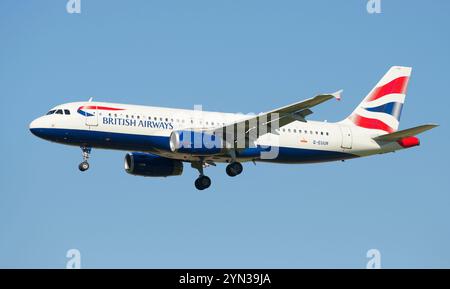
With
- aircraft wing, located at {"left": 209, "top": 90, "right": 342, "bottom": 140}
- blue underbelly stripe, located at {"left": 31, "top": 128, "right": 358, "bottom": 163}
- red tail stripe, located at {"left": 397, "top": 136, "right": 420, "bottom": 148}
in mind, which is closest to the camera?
aircraft wing, located at {"left": 209, "top": 90, "right": 342, "bottom": 140}

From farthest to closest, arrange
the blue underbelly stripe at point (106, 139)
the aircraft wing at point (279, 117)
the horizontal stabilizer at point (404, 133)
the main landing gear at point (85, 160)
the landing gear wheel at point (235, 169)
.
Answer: the landing gear wheel at point (235, 169)
the main landing gear at point (85, 160)
the horizontal stabilizer at point (404, 133)
the blue underbelly stripe at point (106, 139)
the aircraft wing at point (279, 117)

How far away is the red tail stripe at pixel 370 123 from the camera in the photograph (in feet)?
188

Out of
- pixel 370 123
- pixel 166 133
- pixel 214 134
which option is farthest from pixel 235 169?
pixel 370 123

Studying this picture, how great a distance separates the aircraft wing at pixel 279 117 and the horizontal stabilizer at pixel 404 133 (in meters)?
6.74

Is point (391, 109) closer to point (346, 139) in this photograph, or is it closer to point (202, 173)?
point (346, 139)

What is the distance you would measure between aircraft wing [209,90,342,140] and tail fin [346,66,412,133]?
841 cm

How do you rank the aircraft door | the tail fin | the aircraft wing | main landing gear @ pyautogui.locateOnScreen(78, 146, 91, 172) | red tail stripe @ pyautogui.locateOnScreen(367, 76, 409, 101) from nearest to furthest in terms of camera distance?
the aircraft wing < main landing gear @ pyautogui.locateOnScreen(78, 146, 91, 172) < the aircraft door < the tail fin < red tail stripe @ pyautogui.locateOnScreen(367, 76, 409, 101)

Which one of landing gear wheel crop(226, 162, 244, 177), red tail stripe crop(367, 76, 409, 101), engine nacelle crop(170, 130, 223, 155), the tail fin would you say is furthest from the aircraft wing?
red tail stripe crop(367, 76, 409, 101)

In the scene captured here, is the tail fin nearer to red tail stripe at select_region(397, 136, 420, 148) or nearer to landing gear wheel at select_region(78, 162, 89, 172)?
red tail stripe at select_region(397, 136, 420, 148)

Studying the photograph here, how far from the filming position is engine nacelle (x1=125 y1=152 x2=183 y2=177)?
56.0m

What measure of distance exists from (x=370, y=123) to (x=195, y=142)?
1237cm

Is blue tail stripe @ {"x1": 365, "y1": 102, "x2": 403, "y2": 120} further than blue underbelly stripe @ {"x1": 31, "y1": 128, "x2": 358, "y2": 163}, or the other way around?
blue tail stripe @ {"x1": 365, "y1": 102, "x2": 403, "y2": 120}

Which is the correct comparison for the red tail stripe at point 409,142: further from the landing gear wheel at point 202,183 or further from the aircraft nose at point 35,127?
the aircraft nose at point 35,127

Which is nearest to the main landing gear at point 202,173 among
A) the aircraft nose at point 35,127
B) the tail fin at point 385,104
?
the tail fin at point 385,104
